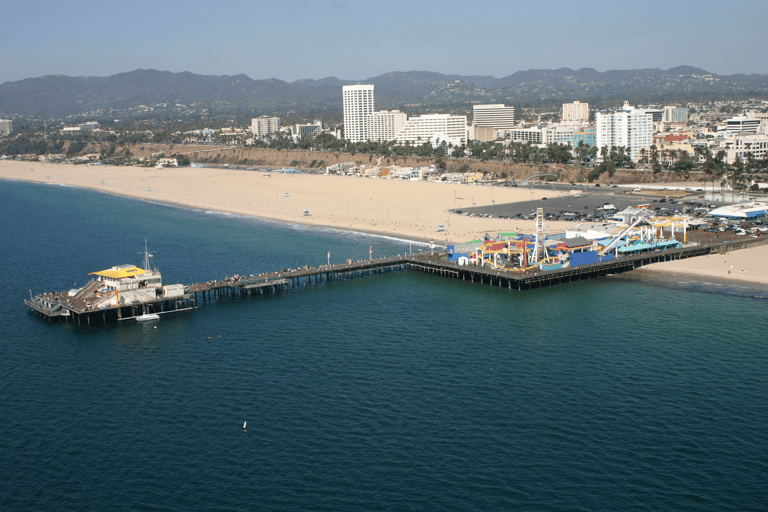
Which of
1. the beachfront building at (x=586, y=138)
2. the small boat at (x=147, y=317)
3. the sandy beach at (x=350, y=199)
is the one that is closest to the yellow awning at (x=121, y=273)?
the small boat at (x=147, y=317)

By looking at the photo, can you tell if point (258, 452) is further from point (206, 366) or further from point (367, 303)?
point (367, 303)

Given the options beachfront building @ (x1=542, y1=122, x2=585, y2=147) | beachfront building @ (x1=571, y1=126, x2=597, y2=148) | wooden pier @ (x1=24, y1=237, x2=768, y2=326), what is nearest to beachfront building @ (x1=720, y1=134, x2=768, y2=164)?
beachfront building @ (x1=571, y1=126, x2=597, y2=148)

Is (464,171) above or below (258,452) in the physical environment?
above

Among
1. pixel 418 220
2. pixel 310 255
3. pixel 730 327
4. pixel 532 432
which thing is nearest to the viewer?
pixel 532 432

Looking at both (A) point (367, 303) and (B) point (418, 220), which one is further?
(B) point (418, 220)

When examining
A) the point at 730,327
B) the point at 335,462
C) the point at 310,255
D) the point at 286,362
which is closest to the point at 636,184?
the point at 310,255

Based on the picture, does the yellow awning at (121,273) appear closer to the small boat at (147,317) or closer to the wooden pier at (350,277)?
the wooden pier at (350,277)
